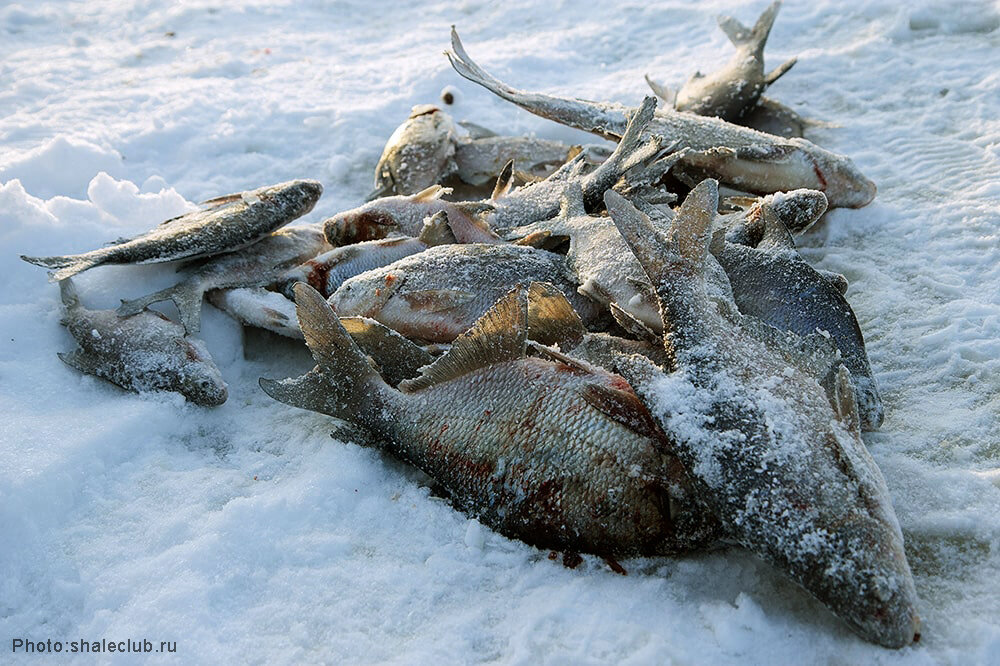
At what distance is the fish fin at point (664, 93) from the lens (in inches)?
187

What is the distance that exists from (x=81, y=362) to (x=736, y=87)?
369 cm

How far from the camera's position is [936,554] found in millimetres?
2074

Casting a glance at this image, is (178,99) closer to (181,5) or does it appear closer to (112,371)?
(181,5)

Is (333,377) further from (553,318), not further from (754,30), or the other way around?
(754,30)

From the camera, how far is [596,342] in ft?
8.11

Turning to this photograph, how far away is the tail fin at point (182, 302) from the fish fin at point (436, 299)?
3.09ft

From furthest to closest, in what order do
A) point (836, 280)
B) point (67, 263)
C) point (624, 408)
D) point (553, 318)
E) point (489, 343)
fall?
1. point (67, 263)
2. point (836, 280)
3. point (553, 318)
4. point (489, 343)
5. point (624, 408)

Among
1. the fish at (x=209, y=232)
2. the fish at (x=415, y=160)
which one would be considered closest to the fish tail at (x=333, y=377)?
the fish at (x=209, y=232)

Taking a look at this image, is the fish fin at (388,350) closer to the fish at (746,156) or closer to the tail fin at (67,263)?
the tail fin at (67,263)

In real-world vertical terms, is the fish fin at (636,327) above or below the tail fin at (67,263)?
above

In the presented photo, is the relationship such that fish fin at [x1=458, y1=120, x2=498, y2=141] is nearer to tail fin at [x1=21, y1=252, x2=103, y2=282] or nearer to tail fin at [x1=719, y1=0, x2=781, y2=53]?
tail fin at [x1=719, y1=0, x2=781, y2=53]

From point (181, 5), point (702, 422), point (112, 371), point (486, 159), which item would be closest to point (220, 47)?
point (181, 5)

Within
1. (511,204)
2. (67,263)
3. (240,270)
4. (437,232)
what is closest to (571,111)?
(511,204)

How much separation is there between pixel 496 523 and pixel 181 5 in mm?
6911
